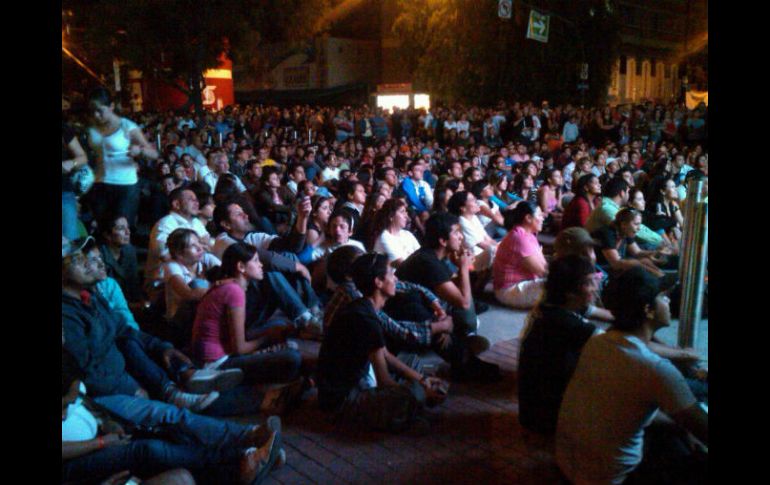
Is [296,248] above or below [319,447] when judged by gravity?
above

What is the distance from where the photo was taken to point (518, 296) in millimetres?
6777

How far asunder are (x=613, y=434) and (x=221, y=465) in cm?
183

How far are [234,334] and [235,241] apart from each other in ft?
5.98

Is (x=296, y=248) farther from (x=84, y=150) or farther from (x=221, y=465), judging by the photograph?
(x=221, y=465)

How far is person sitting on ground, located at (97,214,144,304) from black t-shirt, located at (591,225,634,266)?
13.7ft

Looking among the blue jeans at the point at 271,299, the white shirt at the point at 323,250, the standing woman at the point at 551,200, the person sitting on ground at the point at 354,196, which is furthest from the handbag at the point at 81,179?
the standing woman at the point at 551,200

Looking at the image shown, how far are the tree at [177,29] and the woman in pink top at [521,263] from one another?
15.5 meters

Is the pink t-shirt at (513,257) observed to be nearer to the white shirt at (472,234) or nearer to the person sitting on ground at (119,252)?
the white shirt at (472,234)

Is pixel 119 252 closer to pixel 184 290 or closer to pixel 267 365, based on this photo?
pixel 184 290
